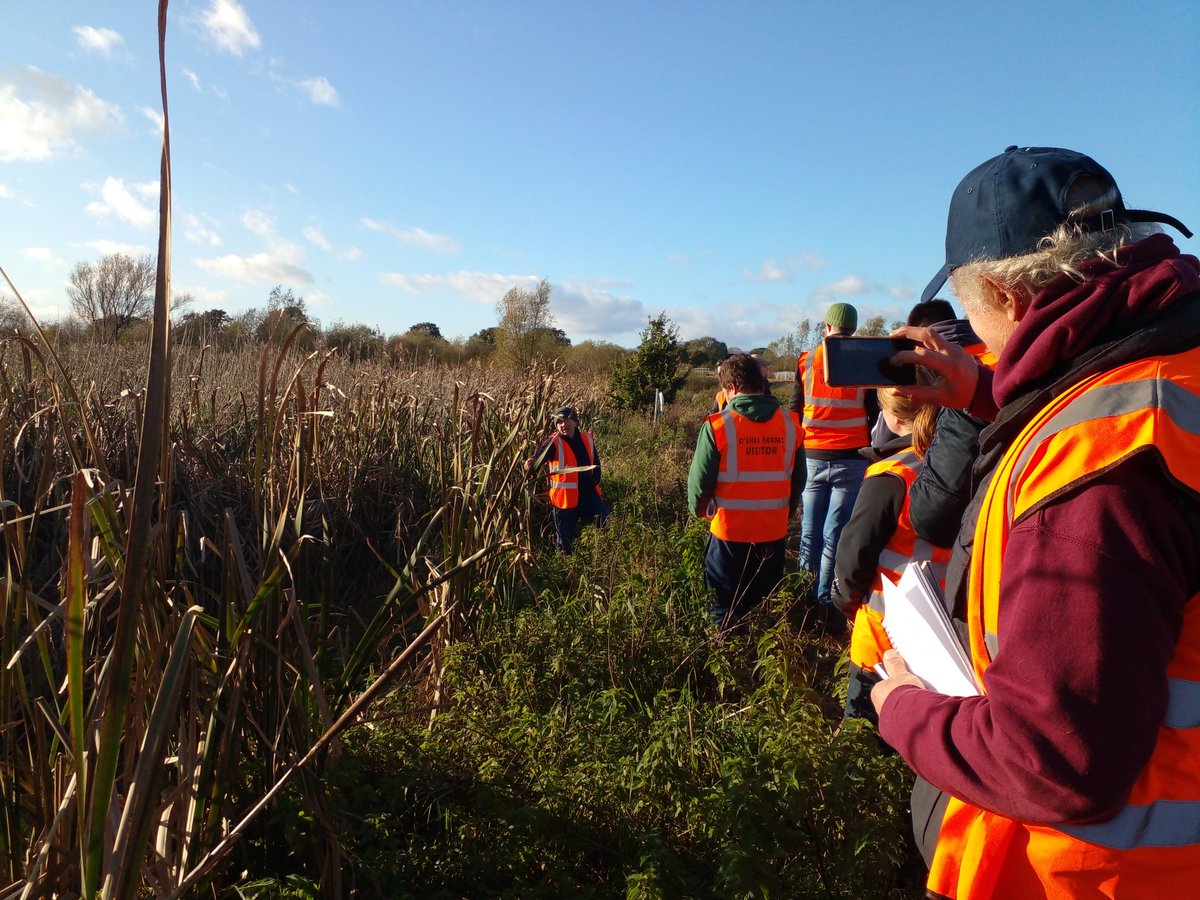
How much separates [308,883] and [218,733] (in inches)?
16.2

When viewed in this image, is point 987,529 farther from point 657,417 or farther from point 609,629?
point 657,417

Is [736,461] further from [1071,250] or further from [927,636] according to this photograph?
[1071,250]

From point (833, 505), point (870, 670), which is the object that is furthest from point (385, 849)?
point (833, 505)

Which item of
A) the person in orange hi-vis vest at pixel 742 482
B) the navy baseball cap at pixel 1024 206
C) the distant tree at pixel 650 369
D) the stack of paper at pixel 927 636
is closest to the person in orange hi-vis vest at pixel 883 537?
the stack of paper at pixel 927 636

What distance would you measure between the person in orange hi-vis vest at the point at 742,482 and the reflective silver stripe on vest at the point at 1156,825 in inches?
129

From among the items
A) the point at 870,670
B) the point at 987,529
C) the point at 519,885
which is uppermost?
the point at 987,529

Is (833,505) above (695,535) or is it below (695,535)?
above

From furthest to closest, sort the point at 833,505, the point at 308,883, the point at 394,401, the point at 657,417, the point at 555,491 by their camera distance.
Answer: the point at 657,417 < the point at 394,401 < the point at 555,491 < the point at 833,505 < the point at 308,883

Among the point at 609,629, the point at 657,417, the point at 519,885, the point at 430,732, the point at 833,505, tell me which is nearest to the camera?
the point at 519,885

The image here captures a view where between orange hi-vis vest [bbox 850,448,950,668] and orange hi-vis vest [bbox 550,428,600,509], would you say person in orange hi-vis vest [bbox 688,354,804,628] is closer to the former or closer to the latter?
orange hi-vis vest [bbox 850,448,950,668]

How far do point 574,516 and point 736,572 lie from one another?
2107mm

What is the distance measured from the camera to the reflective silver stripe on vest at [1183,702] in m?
0.90

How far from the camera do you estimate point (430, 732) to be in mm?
2562

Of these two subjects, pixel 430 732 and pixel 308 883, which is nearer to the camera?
pixel 308 883
